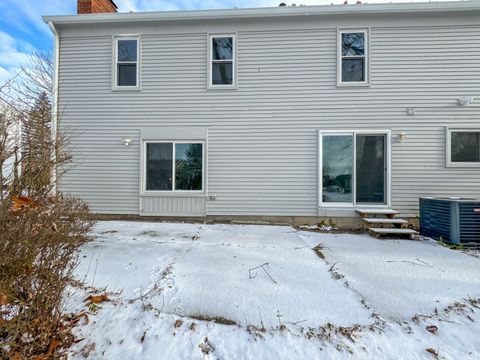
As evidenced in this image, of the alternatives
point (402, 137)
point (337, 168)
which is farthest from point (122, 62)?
point (402, 137)

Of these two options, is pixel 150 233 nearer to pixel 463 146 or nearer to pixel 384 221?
pixel 384 221

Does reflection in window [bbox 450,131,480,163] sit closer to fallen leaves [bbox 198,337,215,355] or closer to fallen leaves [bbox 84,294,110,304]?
fallen leaves [bbox 198,337,215,355]

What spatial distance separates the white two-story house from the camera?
698 cm

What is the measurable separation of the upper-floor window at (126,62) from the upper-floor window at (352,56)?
577 centimetres

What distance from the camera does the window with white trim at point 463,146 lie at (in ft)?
22.8

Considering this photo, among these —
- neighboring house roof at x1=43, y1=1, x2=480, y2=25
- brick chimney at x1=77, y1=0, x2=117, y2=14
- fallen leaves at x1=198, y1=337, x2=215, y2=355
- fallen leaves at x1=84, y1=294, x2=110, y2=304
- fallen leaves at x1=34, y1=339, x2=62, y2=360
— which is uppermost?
brick chimney at x1=77, y1=0, x2=117, y2=14

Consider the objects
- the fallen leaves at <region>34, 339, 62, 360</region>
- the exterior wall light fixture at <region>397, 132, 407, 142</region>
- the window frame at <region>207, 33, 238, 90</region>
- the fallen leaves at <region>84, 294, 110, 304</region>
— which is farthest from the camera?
the window frame at <region>207, 33, 238, 90</region>

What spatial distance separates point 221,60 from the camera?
7488mm

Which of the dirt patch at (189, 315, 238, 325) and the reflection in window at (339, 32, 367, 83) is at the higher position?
the reflection in window at (339, 32, 367, 83)

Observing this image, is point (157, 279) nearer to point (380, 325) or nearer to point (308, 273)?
point (308, 273)

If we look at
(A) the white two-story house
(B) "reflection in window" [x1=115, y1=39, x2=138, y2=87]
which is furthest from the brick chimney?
(B) "reflection in window" [x1=115, y1=39, x2=138, y2=87]

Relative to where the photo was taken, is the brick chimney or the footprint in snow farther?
the brick chimney

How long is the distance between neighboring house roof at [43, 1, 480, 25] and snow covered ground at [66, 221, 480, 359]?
6.10 meters

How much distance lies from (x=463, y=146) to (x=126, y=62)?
31.4 feet
